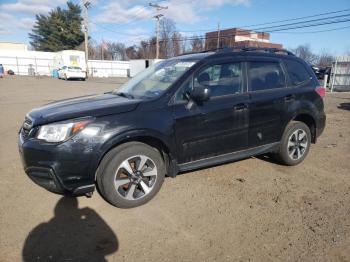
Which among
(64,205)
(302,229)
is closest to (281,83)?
(302,229)

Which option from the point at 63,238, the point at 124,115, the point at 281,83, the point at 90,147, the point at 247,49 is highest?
the point at 247,49

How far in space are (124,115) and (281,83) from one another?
274cm

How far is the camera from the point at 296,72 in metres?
5.10

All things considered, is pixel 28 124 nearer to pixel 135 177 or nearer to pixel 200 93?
pixel 135 177

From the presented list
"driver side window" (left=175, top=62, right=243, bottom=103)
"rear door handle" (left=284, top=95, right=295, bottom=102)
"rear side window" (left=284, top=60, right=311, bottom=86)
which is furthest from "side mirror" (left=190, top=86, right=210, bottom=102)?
"rear side window" (left=284, top=60, right=311, bottom=86)

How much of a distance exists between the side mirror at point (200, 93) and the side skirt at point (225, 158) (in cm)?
87

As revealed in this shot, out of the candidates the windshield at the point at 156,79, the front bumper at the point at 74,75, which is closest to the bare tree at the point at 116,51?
the front bumper at the point at 74,75

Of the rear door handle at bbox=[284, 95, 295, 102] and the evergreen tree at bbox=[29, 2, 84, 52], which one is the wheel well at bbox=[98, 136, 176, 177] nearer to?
the rear door handle at bbox=[284, 95, 295, 102]

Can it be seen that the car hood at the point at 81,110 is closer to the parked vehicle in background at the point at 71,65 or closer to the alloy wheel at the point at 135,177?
the alloy wheel at the point at 135,177

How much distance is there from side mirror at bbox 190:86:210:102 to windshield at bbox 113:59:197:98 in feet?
1.14

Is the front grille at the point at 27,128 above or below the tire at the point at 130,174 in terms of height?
above

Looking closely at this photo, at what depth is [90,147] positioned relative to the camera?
330 cm

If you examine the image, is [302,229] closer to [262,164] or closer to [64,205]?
[262,164]

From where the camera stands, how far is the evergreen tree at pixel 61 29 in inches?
2576
